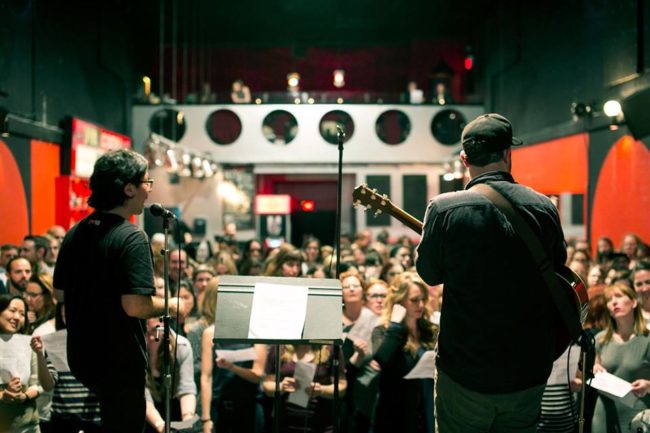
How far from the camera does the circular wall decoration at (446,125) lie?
17.7 meters

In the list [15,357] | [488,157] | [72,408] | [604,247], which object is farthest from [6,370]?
[604,247]

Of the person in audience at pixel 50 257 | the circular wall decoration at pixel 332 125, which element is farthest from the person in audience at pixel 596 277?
the circular wall decoration at pixel 332 125

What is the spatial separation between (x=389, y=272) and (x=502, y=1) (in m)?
9.94

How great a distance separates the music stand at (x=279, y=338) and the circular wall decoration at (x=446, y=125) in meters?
14.8

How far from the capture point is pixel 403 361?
5023 millimetres

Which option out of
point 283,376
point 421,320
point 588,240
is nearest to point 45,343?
point 283,376

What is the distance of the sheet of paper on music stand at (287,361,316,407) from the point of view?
4738 millimetres

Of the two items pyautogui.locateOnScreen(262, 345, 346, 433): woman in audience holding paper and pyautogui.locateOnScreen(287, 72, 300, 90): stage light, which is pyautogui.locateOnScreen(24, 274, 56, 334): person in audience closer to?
pyautogui.locateOnScreen(262, 345, 346, 433): woman in audience holding paper

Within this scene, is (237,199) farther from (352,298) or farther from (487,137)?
(487,137)

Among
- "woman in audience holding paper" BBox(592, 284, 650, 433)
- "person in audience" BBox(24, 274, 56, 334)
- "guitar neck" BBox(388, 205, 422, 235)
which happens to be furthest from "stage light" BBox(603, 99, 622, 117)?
"guitar neck" BBox(388, 205, 422, 235)

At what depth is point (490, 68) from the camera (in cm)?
1720

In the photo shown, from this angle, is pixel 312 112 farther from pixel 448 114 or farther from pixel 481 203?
pixel 481 203

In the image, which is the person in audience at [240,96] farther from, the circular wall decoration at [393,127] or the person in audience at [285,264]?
the person in audience at [285,264]

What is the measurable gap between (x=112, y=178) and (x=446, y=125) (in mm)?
15297
